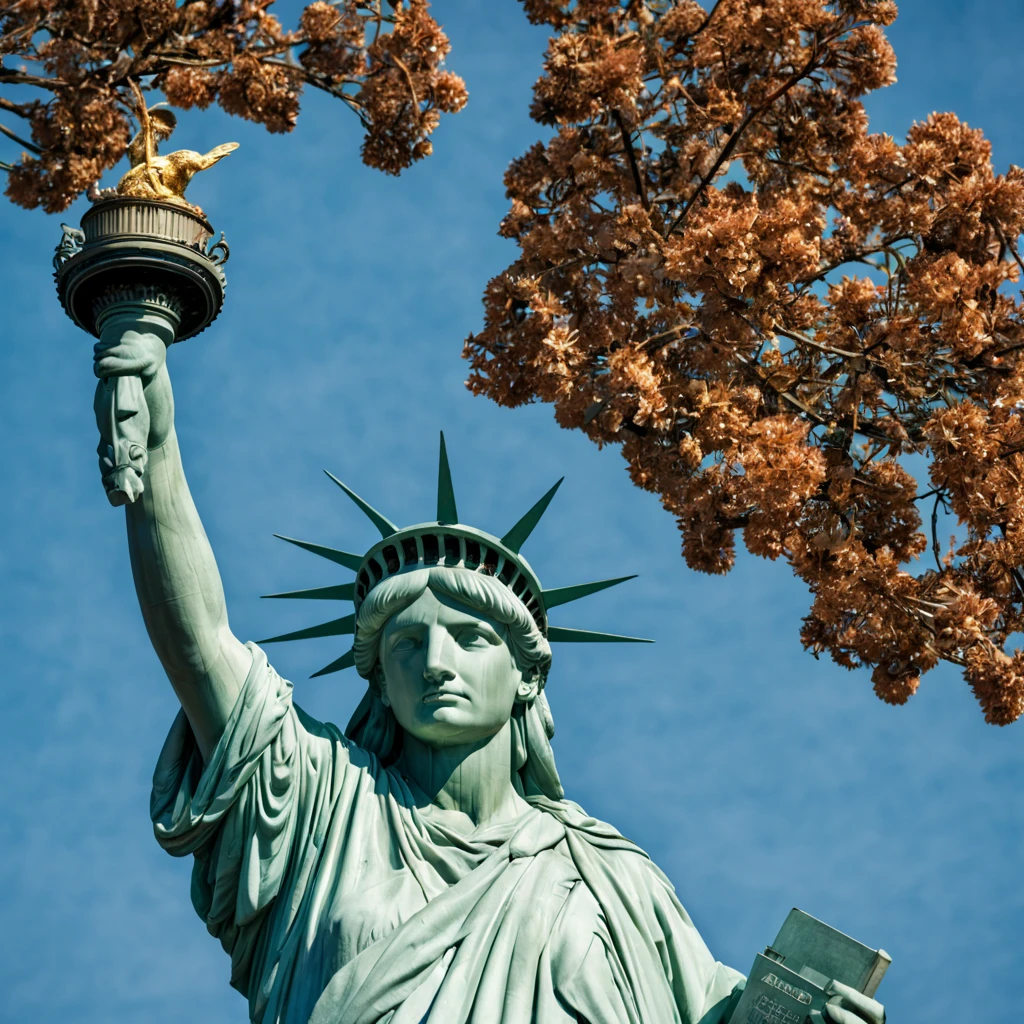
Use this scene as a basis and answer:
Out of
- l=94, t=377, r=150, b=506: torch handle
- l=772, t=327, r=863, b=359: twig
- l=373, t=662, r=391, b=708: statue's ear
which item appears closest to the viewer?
l=94, t=377, r=150, b=506: torch handle

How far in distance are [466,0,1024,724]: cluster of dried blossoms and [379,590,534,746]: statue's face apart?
323cm

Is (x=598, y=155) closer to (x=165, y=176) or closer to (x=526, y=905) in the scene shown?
(x=165, y=176)

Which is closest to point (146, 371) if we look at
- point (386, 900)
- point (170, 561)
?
point (170, 561)

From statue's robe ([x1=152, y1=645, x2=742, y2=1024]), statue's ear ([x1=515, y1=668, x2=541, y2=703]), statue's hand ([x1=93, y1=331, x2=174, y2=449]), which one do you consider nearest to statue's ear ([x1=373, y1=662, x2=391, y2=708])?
statue's robe ([x1=152, y1=645, x2=742, y2=1024])

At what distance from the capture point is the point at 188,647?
31.4ft

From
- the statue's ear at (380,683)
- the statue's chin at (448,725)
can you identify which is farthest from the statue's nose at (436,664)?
the statue's ear at (380,683)

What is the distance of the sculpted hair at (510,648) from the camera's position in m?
10.4

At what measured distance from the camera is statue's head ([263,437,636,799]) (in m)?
10.3

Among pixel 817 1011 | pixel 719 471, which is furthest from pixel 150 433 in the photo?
pixel 719 471

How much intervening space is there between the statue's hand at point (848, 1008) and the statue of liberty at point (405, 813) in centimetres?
1

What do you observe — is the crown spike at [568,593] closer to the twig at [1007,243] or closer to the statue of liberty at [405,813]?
the statue of liberty at [405,813]

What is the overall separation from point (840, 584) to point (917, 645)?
59cm

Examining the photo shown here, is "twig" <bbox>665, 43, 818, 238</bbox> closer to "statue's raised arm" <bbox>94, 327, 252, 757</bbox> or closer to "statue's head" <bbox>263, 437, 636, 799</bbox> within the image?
"statue's head" <bbox>263, 437, 636, 799</bbox>

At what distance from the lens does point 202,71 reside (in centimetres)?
1148
